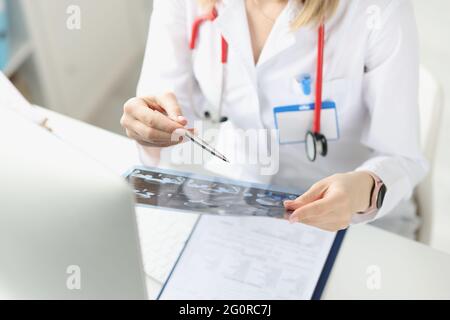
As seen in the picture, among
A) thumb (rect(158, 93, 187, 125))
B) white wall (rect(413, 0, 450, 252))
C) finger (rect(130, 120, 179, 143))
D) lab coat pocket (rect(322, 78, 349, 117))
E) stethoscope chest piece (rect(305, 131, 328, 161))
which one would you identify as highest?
thumb (rect(158, 93, 187, 125))

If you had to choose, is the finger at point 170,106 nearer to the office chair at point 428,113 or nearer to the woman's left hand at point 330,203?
the woman's left hand at point 330,203

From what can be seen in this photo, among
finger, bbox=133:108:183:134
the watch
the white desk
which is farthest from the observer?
the white desk

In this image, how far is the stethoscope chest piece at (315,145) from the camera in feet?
2.40

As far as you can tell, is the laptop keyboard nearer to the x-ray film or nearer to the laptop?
the x-ray film

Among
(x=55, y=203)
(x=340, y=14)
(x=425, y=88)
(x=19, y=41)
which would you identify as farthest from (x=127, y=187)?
(x=19, y=41)

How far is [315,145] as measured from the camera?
754 millimetres

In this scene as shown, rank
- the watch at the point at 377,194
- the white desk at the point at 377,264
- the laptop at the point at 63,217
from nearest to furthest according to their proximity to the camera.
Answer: the laptop at the point at 63,217 → the watch at the point at 377,194 → the white desk at the point at 377,264

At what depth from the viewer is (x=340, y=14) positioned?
72cm

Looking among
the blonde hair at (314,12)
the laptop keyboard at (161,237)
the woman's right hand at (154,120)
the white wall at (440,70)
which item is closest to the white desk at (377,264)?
the laptop keyboard at (161,237)

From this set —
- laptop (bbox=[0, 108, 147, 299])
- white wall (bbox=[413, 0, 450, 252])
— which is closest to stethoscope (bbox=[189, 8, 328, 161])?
laptop (bbox=[0, 108, 147, 299])

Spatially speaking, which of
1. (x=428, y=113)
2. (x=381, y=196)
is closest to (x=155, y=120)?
(x=381, y=196)

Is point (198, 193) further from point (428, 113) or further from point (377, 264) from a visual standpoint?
point (428, 113)

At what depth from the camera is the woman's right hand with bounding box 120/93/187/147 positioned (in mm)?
597

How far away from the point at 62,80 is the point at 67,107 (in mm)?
80
